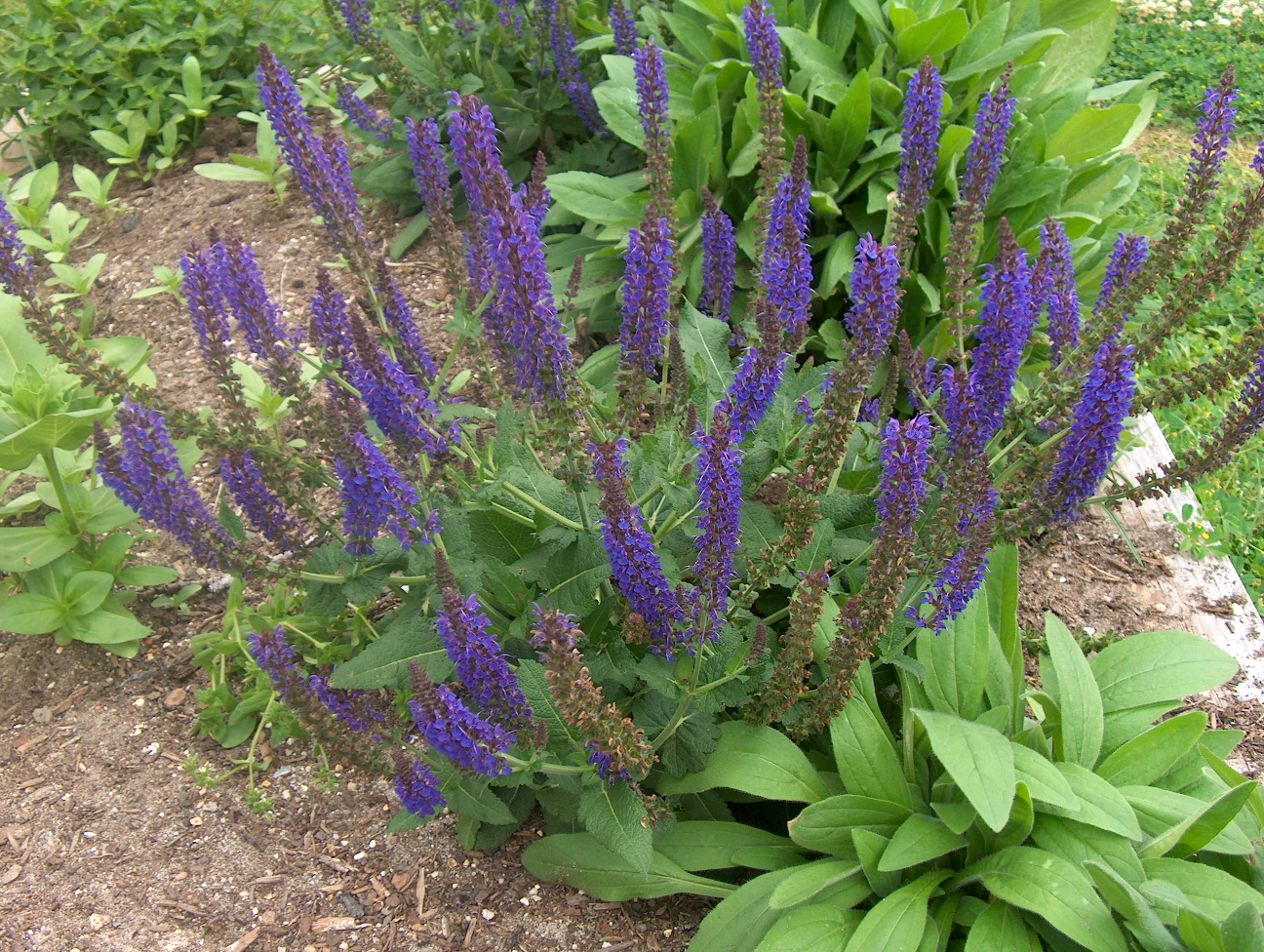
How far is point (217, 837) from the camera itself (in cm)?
295

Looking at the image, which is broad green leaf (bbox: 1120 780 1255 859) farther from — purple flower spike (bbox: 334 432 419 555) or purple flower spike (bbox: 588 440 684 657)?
purple flower spike (bbox: 334 432 419 555)

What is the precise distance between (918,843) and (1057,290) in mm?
1703

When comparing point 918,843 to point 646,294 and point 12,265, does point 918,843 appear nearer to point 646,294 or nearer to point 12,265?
point 646,294

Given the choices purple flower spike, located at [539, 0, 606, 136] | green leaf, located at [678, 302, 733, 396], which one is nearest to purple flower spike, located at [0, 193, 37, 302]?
green leaf, located at [678, 302, 733, 396]

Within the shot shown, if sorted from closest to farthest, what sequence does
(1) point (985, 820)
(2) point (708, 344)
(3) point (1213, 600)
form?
(1) point (985, 820) → (2) point (708, 344) → (3) point (1213, 600)

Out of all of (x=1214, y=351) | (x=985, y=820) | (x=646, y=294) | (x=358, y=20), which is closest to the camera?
(x=985, y=820)

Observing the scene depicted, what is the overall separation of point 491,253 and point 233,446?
101 centimetres

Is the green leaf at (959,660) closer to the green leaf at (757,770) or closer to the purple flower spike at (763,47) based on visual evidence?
the green leaf at (757,770)

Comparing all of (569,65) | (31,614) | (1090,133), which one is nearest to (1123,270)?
(1090,133)

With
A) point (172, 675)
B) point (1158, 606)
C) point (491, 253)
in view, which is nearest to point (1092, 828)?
point (1158, 606)

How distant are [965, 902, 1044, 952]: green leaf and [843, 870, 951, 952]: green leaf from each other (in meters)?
0.12

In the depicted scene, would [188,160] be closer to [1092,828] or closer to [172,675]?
[172,675]

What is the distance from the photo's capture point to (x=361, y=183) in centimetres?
527

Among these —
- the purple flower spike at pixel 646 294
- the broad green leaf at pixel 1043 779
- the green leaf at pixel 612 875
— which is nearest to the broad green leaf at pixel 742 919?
the green leaf at pixel 612 875
